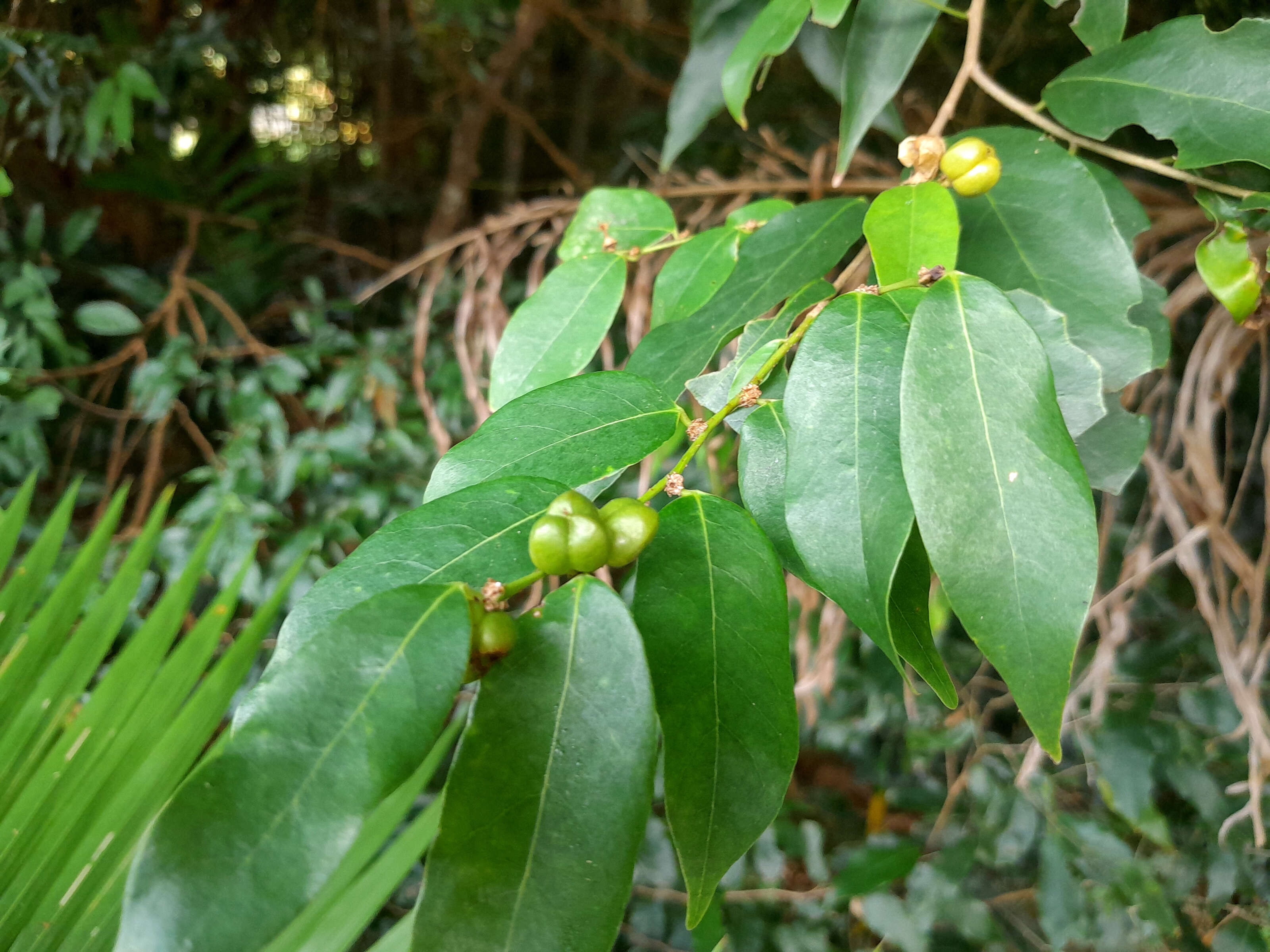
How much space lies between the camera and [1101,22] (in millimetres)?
494

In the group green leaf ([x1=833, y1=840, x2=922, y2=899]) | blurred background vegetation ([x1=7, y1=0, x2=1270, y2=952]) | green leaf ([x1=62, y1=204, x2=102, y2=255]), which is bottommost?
green leaf ([x1=833, y1=840, x2=922, y2=899])

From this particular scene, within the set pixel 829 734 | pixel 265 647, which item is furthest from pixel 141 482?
pixel 829 734

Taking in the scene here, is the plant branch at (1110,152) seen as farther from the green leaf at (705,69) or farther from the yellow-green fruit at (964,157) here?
the green leaf at (705,69)

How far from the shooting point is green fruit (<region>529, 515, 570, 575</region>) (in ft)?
0.84

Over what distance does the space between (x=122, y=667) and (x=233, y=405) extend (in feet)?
2.15

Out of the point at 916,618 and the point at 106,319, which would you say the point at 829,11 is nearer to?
the point at 916,618

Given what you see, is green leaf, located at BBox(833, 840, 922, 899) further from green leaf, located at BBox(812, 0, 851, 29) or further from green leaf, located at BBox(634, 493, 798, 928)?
green leaf, located at BBox(812, 0, 851, 29)

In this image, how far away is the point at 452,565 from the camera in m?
0.28

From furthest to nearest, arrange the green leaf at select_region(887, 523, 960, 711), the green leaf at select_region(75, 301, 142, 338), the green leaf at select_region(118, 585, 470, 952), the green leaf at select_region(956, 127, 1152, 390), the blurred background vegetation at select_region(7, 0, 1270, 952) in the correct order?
the green leaf at select_region(75, 301, 142, 338) < the blurred background vegetation at select_region(7, 0, 1270, 952) < the green leaf at select_region(956, 127, 1152, 390) < the green leaf at select_region(887, 523, 960, 711) < the green leaf at select_region(118, 585, 470, 952)

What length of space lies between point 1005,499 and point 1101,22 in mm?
416

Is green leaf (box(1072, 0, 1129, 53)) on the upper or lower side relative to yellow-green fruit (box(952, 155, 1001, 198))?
upper

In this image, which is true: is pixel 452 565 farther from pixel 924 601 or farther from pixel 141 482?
pixel 141 482

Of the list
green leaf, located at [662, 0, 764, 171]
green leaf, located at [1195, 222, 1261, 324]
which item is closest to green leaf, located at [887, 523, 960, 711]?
green leaf, located at [1195, 222, 1261, 324]

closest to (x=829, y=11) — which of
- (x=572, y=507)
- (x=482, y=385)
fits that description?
(x=572, y=507)
